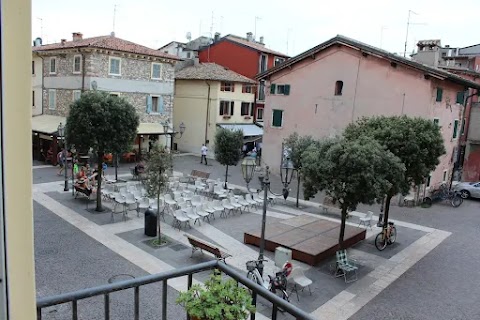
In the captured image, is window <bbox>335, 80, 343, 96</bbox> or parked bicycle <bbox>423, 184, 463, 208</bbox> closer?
parked bicycle <bbox>423, 184, 463, 208</bbox>

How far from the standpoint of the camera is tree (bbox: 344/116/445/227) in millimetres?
14750

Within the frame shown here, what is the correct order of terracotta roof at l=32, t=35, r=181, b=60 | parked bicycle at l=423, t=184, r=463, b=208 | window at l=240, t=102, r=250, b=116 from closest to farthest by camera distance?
1. parked bicycle at l=423, t=184, r=463, b=208
2. terracotta roof at l=32, t=35, r=181, b=60
3. window at l=240, t=102, r=250, b=116

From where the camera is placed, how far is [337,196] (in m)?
11.7

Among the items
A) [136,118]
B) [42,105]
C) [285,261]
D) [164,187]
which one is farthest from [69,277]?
[42,105]

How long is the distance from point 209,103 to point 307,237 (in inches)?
886

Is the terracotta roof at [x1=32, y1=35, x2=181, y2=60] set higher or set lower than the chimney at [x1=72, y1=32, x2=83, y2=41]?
lower

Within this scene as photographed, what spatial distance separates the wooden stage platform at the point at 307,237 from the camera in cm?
1278

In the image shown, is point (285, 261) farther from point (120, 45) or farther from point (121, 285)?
point (120, 45)

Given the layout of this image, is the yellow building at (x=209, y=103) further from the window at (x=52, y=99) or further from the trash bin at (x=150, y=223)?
the trash bin at (x=150, y=223)

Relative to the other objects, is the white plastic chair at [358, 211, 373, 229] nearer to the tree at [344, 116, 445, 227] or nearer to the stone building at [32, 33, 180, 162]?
the tree at [344, 116, 445, 227]

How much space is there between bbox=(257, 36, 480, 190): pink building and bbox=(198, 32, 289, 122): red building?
34.1 feet

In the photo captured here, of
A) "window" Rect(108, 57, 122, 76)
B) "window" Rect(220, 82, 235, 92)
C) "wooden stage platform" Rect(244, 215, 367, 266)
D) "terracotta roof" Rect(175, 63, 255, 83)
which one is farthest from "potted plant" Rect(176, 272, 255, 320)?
"window" Rect(220, 82, 235, 92)

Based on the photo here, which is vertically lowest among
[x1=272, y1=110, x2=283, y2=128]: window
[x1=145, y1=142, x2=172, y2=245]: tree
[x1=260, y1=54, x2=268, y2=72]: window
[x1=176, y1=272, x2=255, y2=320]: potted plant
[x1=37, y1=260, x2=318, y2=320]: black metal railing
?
[x1=145, y1=142, x2=172, y2=245]: tree

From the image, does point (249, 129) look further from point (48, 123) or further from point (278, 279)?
point (278, 279)
